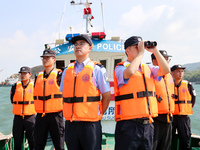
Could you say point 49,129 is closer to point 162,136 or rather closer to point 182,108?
point 162,136

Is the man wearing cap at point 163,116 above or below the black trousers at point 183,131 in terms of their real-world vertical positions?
above

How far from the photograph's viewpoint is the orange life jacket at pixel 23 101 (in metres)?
4.22

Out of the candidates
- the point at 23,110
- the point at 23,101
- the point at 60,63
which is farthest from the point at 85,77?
the point at 60,63

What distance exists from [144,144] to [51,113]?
74.6 inches

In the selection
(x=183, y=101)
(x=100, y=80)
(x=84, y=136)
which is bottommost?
(x=84, y=136)

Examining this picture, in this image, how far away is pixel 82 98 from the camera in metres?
2.25

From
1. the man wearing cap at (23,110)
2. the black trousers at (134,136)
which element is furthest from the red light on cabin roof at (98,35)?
the black trousers at (134,136)

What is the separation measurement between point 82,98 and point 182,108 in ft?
9.30

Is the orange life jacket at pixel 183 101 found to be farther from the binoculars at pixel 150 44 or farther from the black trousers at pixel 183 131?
the binoculars at pixel 150 44

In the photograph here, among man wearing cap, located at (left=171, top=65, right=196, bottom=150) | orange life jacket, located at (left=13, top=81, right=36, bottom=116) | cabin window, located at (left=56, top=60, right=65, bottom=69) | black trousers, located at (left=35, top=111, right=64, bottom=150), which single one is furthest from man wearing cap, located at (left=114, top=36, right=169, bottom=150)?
cabin window, located at (left=56, top=60, right=65, bottom=69)

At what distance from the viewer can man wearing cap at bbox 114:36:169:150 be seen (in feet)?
6.61

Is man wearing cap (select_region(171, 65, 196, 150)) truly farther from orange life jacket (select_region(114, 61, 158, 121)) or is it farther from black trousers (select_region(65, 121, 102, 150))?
black trousers (select_region(65, 121, 102, 150))

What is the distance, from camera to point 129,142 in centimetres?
199

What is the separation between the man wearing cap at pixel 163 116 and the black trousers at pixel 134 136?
69cm
